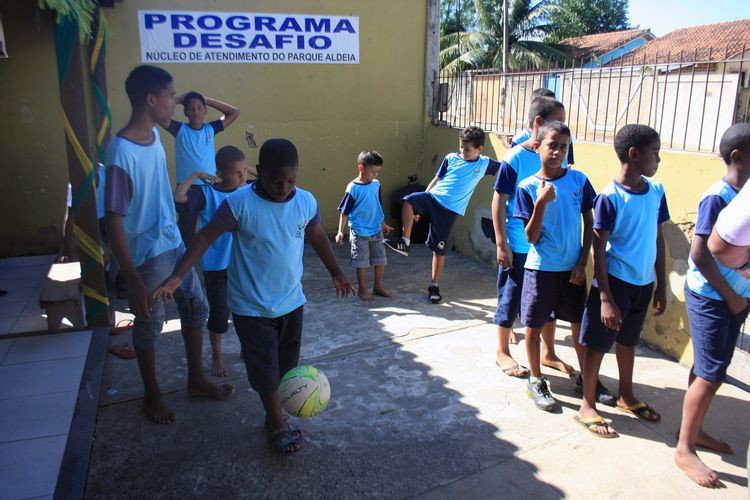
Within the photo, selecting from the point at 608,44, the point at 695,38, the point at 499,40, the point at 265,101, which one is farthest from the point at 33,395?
the point at 608,44

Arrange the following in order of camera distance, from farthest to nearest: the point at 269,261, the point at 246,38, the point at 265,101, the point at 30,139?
the point at 265,101, the point at 246,38, the point at 30,139, the point at 269,261

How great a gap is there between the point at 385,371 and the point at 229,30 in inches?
208

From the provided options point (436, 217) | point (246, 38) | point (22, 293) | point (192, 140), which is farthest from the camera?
point (246, 38)

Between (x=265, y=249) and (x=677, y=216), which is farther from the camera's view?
(x=677, y=216)

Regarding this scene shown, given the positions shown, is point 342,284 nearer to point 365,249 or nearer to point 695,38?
point 365,249

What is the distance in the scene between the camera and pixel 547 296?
3.53 metres

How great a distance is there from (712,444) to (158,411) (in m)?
3.21

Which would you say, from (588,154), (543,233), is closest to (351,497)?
(543,233)

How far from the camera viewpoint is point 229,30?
7.24m

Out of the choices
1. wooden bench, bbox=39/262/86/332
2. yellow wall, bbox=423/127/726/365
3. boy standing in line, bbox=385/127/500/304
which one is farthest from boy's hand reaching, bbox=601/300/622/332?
wooden bench, bbox=39/262/86/332

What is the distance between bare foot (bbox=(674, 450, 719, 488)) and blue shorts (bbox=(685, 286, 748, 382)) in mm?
449

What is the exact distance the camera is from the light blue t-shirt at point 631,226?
310 centimetres

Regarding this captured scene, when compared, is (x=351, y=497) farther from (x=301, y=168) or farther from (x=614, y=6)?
(x=614, y=6)

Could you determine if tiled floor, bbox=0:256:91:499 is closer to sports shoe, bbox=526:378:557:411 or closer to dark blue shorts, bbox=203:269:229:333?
dark blue shorts, bbox=203:269:229:333
